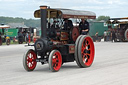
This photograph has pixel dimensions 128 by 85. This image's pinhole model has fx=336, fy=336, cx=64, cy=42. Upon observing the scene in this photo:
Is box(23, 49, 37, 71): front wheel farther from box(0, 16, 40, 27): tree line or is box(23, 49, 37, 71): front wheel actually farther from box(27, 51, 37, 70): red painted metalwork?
box(0, 16, 40, 27): tree line

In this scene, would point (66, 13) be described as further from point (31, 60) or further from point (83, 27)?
point (31, 60)

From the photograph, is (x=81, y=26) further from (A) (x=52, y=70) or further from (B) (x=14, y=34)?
(B) (x=14, y=34)

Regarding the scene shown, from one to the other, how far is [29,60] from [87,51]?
2.08 metres

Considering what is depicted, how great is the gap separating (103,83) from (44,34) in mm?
2768

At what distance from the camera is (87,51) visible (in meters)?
10.6

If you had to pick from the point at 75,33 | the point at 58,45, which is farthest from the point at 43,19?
the point at 75,33

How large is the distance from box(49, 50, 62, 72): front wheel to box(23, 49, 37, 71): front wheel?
58 centimetres

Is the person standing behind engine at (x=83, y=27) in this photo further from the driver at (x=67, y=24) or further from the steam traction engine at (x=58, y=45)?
the driver at (x=67, y=24)

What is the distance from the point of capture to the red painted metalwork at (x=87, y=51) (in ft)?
33.7

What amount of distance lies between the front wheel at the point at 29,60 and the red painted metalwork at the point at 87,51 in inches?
62.0

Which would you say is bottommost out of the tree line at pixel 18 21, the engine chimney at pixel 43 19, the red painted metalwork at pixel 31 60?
the tree line at pixel 18 21

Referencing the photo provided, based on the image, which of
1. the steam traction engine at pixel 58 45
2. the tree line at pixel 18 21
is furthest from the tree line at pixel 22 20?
the steam traction engine at pixel 58 45

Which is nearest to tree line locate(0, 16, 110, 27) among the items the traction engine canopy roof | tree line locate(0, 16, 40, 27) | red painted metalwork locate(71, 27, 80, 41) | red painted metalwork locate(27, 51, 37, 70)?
tree line locate(0, 16, 40, 27)

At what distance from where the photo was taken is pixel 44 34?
9297mm
